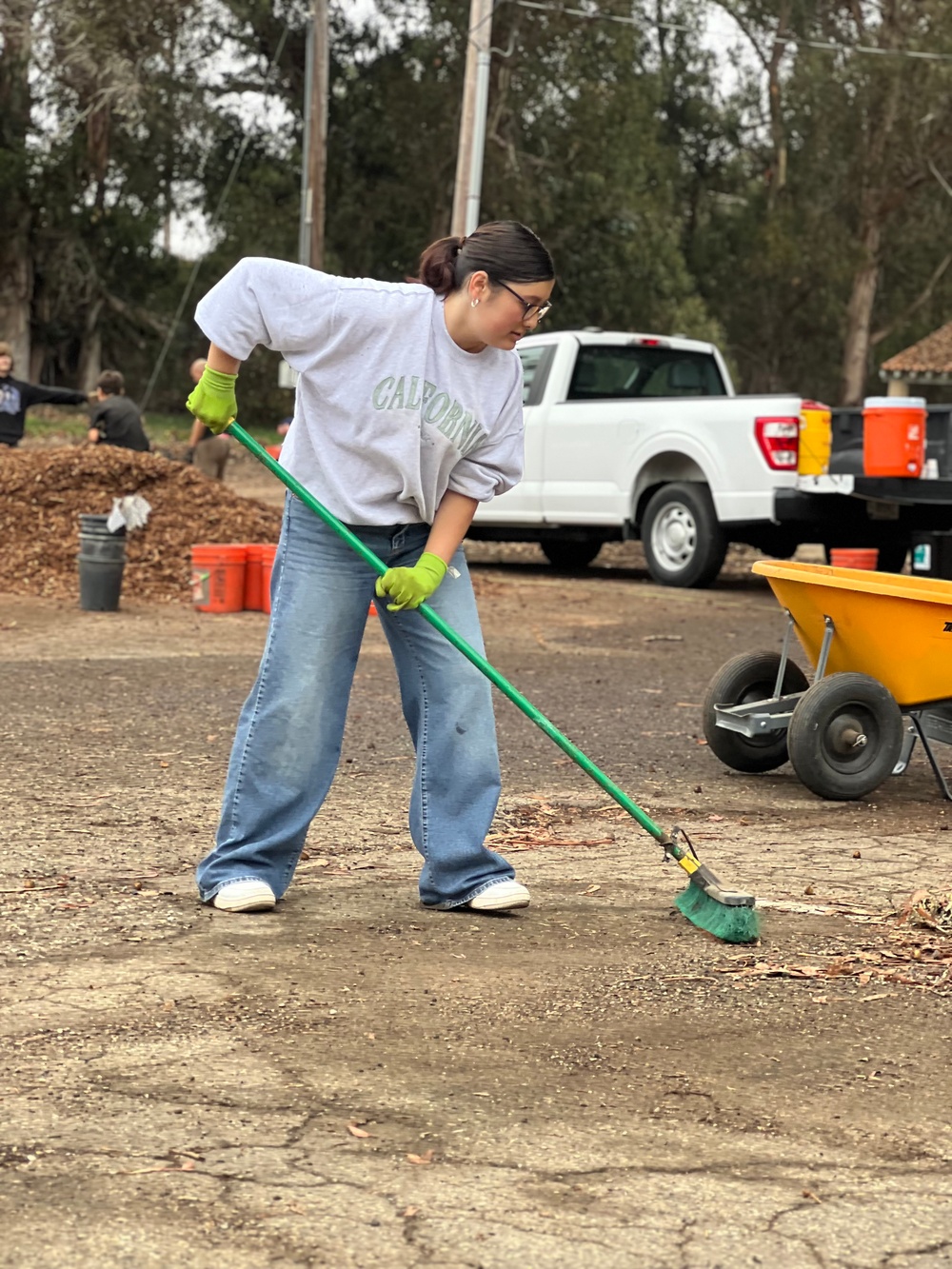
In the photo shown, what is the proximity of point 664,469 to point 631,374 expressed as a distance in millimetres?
1200

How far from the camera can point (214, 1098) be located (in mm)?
3365

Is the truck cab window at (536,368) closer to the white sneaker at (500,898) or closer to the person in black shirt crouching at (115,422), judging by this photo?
the person in black shirt crouching at (115,422)

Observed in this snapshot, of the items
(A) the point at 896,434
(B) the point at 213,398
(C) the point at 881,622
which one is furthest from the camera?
(A) the point at 896,434

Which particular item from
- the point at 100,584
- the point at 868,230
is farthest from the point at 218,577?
the point at 868,230

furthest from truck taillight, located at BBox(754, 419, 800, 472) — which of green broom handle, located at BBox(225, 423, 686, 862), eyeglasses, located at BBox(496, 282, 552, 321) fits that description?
eyeglasses, located at BBox(496, 282, 552, 321)

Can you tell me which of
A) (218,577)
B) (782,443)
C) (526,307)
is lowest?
(218,577)

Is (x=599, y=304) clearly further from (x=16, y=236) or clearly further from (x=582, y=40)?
(x=16, y=236)

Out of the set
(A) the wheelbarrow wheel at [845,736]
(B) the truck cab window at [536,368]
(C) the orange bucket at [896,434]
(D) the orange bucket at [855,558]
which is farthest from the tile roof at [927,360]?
(A) the wheelbarrow wheel at [845,736]

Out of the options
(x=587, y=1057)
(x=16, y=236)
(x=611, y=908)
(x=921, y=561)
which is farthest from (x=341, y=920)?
(x=16, y=236)

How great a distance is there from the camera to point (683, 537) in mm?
14875

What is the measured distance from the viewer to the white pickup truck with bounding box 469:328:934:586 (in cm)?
1375

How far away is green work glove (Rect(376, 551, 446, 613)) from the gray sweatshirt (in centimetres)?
16

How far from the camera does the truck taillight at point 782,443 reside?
13719mm

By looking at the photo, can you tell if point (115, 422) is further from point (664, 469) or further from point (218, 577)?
point (664, 469)
